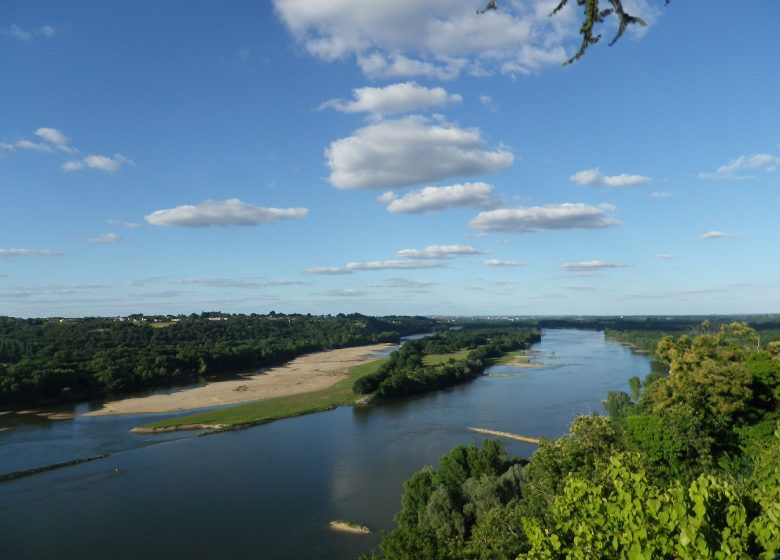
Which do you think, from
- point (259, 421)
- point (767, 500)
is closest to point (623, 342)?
point (259, 421)

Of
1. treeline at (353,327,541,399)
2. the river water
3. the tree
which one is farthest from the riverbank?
the tree

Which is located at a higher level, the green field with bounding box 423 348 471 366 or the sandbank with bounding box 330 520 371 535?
the green field with bounding box 423 348 471 366

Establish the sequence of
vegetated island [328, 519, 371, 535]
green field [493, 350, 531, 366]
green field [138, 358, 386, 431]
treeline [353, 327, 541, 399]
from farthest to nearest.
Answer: green field [493, 350, 531, 366] → treeline [353, 327, 541, 399] → green field [138, 358, 386, 431] → vegetated island [328, 519, 371, 535]

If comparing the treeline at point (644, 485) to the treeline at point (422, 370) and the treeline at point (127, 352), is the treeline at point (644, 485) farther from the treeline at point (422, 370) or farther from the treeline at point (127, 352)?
the treeline at point (127, 352)

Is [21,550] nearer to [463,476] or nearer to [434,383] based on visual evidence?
[463,476]

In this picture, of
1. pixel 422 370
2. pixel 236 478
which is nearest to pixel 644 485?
pixel 236 478

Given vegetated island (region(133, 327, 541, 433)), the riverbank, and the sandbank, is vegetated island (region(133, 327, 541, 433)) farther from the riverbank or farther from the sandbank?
the sandbank

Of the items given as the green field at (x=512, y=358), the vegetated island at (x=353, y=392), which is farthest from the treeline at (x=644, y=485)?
the green field at (x=512, y=358)
